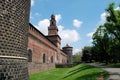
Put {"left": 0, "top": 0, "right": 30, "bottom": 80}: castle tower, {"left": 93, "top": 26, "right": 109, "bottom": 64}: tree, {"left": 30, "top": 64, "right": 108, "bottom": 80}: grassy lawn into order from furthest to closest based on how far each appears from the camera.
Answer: {"left": 93, "top": 26, "right": 109, "bottom": 64}: tree, {"left": 30, "top": 64, "right": 108, "bottom": 80}: grassy lawn, {"left": 0, "top": 0, "right": 30, "bottom": 80}: castle tower

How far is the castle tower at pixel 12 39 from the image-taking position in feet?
28.9

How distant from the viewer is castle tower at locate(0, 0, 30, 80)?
28.9 feet

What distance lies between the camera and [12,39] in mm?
9555

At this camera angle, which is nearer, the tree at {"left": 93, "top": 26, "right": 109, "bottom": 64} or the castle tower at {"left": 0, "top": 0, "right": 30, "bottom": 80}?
the castle tower at {"left": 0, "top": 0, "right": 30, "bottom": 80}

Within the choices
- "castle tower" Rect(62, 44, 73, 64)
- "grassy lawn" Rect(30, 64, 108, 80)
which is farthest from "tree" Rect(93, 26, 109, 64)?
"castle tower" Rect(62, 44, 73, 64)

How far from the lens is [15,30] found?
9758 millimetres

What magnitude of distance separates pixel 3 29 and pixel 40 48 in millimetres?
24308

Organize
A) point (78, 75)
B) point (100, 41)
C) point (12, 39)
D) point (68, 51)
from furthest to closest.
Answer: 1. point (68, 51)
2. point (100, 41)
3. point (78, 75)
4. point (12, 39)

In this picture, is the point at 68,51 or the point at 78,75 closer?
the point at 78,75

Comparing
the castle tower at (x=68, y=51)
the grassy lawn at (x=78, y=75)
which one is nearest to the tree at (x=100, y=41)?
the grassy lawn at (x=78, y=75)

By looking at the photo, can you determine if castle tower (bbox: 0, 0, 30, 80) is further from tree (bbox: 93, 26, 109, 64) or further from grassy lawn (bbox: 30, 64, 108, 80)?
tree (bbox: 93, 26, 109, 64)

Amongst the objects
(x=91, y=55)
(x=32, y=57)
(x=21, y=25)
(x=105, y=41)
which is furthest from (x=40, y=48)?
(x=91, y=55)

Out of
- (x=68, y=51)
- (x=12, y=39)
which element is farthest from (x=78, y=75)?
(x=68, y=51)

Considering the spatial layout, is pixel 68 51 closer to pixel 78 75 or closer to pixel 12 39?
pixel 78 75
